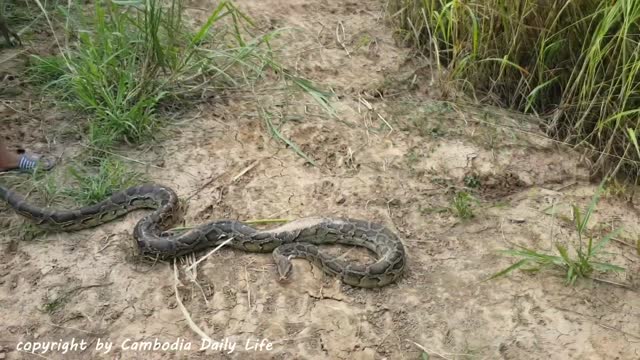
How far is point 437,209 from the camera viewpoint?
4797 mm

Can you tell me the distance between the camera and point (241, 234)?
4.41 metres

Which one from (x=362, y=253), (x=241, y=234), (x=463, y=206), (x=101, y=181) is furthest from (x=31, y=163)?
(x=463, y=206)

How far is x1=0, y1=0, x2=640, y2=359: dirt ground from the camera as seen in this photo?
383cm

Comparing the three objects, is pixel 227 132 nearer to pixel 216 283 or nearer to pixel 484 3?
pixel 216 283

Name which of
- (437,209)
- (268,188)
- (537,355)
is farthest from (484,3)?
(537,355)

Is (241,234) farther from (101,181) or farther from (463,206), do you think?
(463,206)

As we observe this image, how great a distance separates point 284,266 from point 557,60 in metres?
3.02

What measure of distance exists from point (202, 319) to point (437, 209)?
198 cm

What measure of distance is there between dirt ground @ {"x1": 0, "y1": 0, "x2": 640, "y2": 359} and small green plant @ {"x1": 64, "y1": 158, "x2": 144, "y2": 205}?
164 mm

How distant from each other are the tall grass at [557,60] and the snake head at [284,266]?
250cm

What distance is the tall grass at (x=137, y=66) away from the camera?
504 centimetres

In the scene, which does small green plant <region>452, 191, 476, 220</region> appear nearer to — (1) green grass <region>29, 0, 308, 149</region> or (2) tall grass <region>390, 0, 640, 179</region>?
(2) tall grass <region>390, 0, 640, 179</region>

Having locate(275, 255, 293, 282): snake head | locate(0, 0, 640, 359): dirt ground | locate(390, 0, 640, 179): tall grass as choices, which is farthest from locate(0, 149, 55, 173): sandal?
locate(390, 0, 640, 179): tall grass

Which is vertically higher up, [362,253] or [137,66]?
[137,66]
